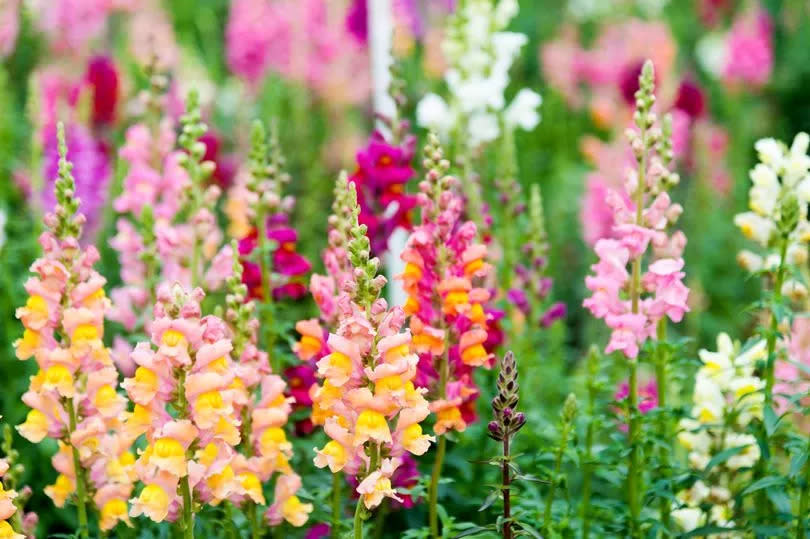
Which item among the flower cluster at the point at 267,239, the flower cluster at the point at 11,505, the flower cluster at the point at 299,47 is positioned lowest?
the flower cluster at the point at 11,505

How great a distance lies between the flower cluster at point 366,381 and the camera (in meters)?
3.01

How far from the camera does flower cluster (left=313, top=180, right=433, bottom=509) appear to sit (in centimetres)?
301

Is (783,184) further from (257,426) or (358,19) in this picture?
(358,19)

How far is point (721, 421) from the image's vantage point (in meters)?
4.04

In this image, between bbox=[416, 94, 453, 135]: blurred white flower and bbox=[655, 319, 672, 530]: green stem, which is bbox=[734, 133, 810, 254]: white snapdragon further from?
bbox=[416, 94, 453, 135]: blurred white flower

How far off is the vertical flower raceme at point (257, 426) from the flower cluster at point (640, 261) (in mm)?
994

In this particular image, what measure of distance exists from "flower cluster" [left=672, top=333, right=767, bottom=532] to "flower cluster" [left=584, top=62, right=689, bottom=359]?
41cm

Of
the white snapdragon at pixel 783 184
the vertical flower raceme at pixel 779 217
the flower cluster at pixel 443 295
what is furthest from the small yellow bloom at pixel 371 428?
the white snapdragon at pixel 783 184

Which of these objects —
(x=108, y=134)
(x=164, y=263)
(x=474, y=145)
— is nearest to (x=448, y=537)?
(x=164, y=263)

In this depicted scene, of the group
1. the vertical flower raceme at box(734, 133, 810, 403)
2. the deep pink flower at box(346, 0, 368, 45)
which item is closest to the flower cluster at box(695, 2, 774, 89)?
the deep pink flower at box(346, 0, 368, 45)

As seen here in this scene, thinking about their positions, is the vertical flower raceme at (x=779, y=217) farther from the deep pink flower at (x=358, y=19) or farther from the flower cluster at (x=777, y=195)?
the deep pink flower at (x=358, y=19)

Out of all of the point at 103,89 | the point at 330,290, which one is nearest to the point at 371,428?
the point at 330,290

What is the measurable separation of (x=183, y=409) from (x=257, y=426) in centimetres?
45

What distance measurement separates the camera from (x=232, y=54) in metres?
8.65
